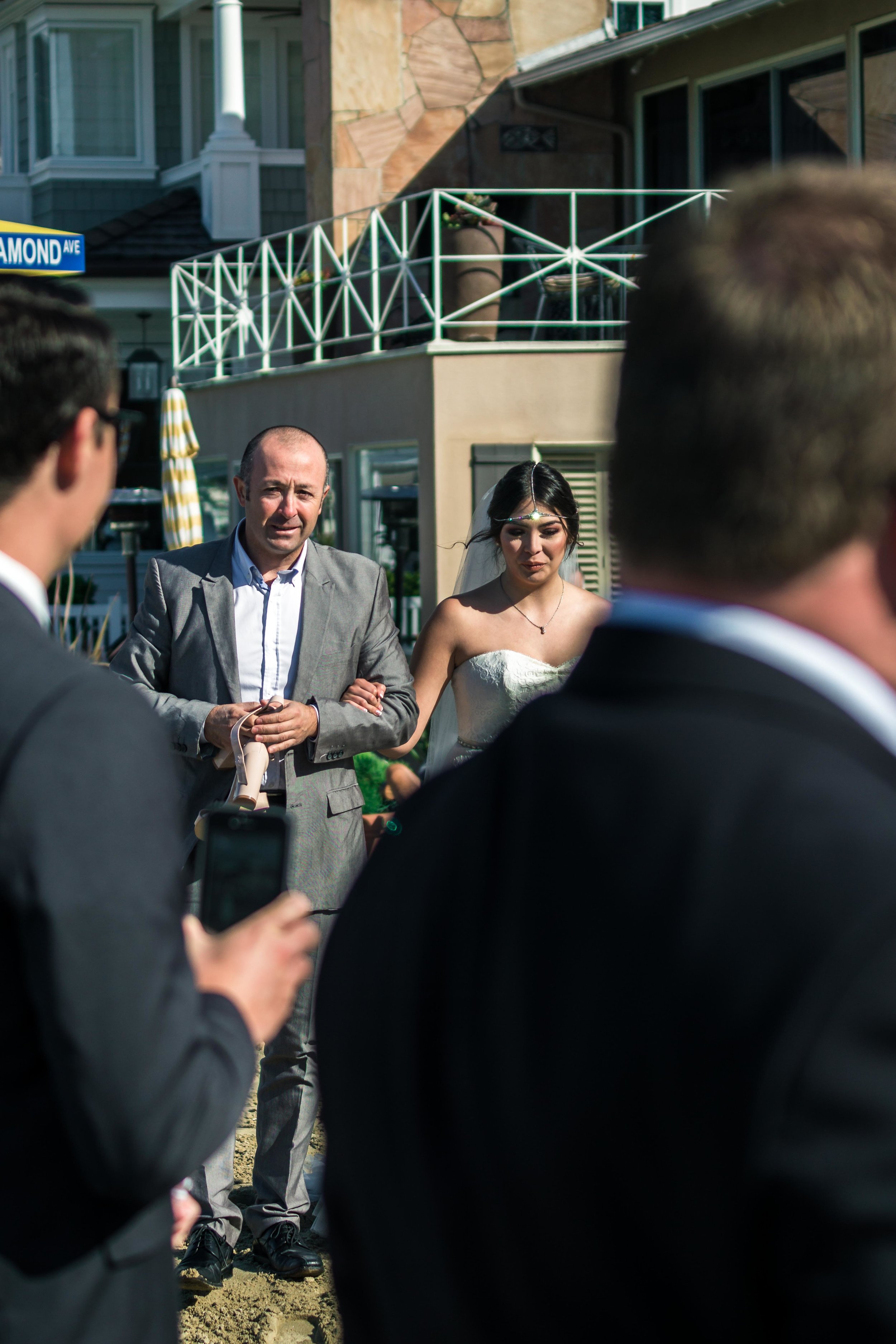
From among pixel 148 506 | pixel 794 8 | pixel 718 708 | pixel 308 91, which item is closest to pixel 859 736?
pixel 718 708

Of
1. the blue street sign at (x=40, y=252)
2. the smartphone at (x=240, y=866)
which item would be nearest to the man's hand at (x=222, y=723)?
the smartphone at (x=240, y=866)

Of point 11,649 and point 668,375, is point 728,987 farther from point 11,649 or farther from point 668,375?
point 11,649

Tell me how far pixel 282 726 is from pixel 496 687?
833 millimetres

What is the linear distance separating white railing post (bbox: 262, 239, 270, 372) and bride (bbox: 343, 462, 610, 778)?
8829mm

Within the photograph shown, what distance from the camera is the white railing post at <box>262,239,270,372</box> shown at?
1277cm

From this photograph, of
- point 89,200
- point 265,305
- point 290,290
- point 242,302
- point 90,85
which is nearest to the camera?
point 290,290

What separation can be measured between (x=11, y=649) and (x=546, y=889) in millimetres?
785

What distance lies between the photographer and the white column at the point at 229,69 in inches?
616

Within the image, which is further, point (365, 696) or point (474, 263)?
point (474, 263)

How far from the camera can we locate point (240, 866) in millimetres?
1839

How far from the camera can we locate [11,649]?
4.67ft

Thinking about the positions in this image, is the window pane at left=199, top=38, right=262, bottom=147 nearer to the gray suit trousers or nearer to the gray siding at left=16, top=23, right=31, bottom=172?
the gray siding at left=16, top=23, right=31, bottom=172

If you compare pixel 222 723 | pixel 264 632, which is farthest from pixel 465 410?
pixel 222 723

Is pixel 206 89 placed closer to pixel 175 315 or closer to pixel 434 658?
pixel 175 315
